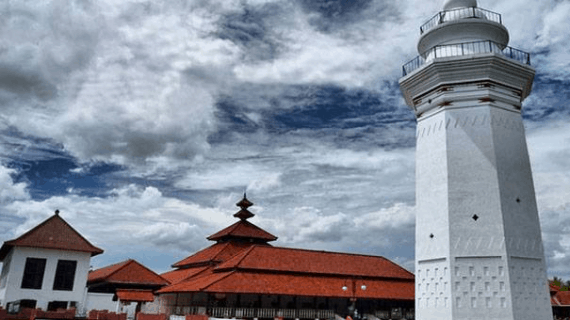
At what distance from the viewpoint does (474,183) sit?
1766cm

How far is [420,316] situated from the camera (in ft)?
58.5

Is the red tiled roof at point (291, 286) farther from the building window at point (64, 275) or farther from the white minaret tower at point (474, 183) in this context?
the white minaret tower at point (474, 183)

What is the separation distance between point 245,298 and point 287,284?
10.2ft

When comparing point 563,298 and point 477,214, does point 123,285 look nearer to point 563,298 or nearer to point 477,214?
point 477,214

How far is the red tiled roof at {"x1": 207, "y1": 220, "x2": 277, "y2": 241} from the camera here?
40716mm

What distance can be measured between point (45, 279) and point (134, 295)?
630cm

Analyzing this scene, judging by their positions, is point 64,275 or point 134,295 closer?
point 134,295

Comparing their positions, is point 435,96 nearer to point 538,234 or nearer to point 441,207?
point 441,207

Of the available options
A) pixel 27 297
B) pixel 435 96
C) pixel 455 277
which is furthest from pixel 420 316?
pixel 27 297

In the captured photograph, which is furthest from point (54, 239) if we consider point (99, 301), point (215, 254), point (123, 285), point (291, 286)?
→ point (291, 286)

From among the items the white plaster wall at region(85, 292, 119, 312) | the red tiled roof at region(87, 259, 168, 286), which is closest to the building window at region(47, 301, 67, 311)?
the white plaster wall at region(85, 292, 119, 312)

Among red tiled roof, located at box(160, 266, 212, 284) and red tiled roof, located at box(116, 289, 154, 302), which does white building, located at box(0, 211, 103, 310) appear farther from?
red tiled roof, located at box(160, 266, 212, 284)

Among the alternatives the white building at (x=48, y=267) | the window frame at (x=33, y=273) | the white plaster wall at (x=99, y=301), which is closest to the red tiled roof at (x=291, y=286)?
the white plaster wall at (x=99, y=301)

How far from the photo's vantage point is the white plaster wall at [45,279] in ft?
103
